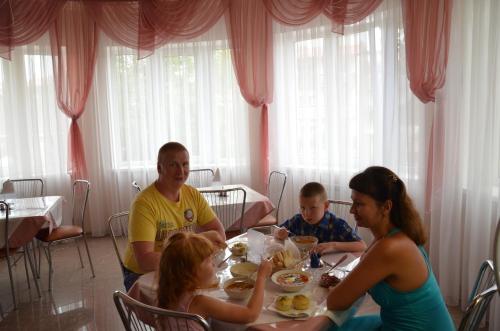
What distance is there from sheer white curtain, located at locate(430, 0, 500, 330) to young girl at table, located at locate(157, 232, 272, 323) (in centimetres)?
207

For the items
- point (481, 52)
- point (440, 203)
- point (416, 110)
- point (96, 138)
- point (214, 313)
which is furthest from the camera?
point (96, 138)

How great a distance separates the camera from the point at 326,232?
2.24 meters

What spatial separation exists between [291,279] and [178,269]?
19.5 inches

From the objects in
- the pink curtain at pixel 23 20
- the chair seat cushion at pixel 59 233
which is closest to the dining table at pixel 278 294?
the chair seat cushion at pixel 59 233

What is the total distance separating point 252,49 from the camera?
466cm

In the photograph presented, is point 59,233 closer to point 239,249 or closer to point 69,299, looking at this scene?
point 69,299

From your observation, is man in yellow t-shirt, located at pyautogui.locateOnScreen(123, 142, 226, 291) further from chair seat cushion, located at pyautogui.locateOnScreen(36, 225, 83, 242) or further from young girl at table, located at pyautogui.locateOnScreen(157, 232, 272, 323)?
chair seat cushion, located at pyautogui.locateOnScreen(36, 225, 83, 242)

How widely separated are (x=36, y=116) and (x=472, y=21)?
4510 mm

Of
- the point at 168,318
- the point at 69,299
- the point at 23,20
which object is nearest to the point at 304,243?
the point at 168,318

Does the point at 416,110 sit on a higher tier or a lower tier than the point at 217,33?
lower

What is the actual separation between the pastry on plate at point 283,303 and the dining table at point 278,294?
0.9 inches

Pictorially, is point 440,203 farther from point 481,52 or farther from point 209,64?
point 209,64

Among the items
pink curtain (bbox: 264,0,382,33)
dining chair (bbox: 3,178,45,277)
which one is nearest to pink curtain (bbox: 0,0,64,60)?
dining chair (bbox: 3,178,45,277)

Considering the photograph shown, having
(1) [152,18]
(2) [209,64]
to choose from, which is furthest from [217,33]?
(1) [152,18]
